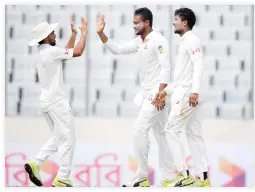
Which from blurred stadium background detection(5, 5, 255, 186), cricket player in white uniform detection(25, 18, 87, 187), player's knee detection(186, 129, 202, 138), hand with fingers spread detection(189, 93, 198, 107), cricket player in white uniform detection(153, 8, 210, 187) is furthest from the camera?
blurred stadium background detection(5, 5, 255, 186)

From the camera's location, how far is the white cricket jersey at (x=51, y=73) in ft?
30.4

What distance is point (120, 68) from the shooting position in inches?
404

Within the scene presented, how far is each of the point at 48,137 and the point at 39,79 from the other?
2.43 ft

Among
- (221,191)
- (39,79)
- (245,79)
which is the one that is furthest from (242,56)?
(39,79)

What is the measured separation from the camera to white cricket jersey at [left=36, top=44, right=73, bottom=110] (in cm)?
926

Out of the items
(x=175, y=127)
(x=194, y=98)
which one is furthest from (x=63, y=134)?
(x=194, y=98)

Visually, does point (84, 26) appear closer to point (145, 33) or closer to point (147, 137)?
point (145, 33)

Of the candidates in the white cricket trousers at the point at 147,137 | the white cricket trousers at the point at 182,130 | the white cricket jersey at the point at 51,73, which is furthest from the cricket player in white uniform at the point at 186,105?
the white cricket jersey at the point at 51,73

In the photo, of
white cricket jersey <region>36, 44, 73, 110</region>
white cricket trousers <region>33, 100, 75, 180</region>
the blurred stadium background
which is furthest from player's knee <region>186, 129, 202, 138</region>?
white cricket jersey <region>36, 44, 73, 110</region>

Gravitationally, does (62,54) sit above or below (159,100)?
above

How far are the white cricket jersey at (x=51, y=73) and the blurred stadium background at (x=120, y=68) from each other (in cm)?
54

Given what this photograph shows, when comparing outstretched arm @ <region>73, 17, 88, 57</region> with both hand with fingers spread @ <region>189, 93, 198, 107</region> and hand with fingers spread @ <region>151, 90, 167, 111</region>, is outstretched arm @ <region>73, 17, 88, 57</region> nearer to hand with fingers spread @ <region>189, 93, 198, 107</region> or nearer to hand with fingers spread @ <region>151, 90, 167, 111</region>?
hand with fingers spread @ <region>151, 90, 167, 111</region>

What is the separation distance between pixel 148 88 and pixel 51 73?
3.44 ft

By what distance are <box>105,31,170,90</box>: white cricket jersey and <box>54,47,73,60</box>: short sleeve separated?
728mm
